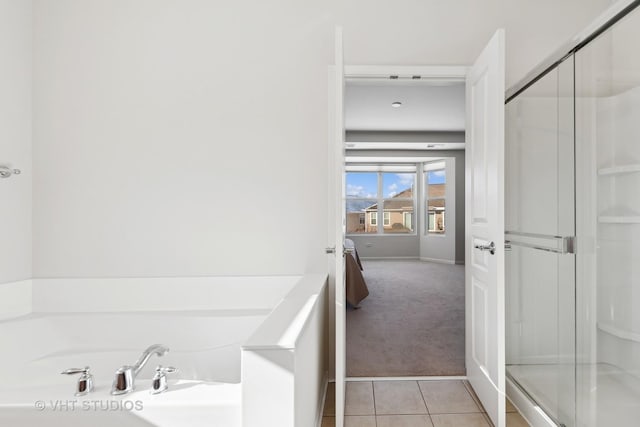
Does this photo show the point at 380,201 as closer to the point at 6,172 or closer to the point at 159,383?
the point at 6,172

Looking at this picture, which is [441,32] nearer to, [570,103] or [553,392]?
[570,103]

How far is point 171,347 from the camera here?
6.73 feet

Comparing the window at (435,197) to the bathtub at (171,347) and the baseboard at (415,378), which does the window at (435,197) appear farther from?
the bathtub at (171,347)

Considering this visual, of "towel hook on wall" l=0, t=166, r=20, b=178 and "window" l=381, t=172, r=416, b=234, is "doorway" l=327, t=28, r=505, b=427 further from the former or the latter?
"window" l=381, t=172, r=416, b=234

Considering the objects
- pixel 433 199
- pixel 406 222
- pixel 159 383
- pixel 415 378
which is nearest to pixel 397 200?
pixel 406 222

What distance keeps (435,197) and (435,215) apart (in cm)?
39

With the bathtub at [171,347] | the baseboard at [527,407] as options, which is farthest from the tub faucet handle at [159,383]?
the baseboard at [527,407]

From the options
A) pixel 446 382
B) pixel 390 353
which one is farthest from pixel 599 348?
pixel 390 353

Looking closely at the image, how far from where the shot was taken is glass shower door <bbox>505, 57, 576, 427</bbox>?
5.42 ft

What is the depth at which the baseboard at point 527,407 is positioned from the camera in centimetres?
171

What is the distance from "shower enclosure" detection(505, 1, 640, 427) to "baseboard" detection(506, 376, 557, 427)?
1.0 inches

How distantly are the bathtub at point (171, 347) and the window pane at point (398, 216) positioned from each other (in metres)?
6.09

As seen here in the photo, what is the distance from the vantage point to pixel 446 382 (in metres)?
2.33

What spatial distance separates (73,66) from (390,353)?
9.81 feet
